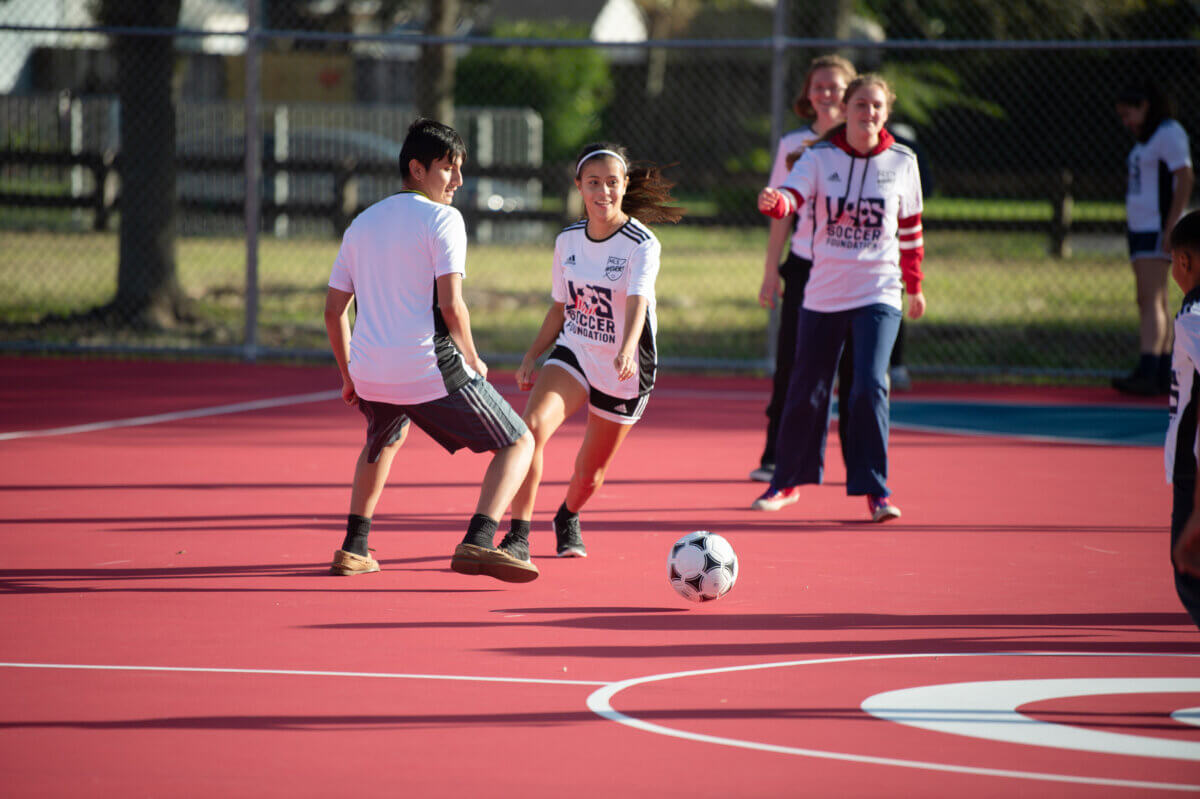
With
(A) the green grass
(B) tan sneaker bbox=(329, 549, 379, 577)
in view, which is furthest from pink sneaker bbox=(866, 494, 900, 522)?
(A) the green grass

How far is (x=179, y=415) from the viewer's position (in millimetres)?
10812

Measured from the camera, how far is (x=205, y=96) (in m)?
35.7

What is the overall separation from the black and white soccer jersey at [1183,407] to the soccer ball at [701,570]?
5.67 ft

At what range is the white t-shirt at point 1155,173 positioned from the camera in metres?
11.6

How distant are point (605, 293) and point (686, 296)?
13.0 m

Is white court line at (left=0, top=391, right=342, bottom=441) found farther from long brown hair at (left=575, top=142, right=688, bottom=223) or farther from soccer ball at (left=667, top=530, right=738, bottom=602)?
Answer: soccer ball at (left=667, top=530, right=738, bottom=602)

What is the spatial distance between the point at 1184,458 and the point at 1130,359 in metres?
10.4

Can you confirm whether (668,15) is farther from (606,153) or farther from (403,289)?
(403,289)

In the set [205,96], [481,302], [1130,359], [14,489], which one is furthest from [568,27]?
[14,489]

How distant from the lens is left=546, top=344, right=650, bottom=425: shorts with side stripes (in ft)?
21.2

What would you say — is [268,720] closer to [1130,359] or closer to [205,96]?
[1130,359]

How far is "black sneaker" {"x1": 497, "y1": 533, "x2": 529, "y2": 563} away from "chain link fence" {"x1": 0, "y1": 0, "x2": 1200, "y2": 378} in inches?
182

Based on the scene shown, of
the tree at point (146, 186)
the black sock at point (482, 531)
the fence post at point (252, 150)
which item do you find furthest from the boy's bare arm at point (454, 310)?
the tree at point (146, 186)

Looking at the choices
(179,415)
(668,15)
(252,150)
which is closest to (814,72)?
(179,415)
